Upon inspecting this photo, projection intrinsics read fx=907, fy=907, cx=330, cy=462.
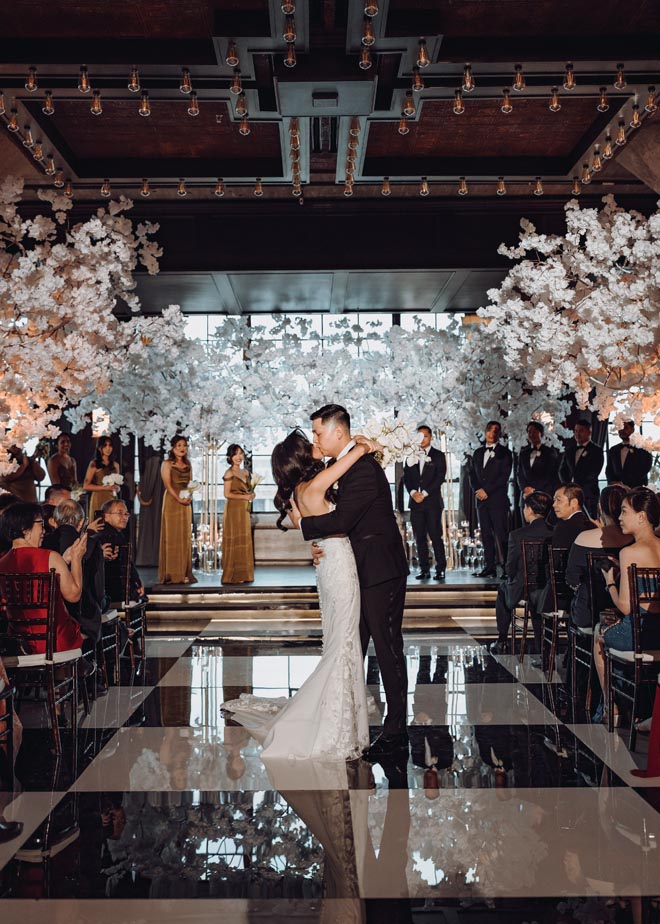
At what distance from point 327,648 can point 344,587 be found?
0.33 meters

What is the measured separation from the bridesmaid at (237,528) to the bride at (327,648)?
6589 millimetres

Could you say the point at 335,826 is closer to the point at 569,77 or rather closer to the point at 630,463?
the point at 569,77

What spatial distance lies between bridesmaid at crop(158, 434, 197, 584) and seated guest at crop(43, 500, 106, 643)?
477cm

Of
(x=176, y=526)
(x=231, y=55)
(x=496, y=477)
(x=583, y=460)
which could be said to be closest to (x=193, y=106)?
(x=231, y=55)

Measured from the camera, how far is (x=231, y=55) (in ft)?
20.2

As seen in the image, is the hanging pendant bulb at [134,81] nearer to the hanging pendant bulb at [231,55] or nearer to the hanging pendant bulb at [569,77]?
the hanging pendant bulb at [231,55]

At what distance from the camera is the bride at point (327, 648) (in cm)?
464

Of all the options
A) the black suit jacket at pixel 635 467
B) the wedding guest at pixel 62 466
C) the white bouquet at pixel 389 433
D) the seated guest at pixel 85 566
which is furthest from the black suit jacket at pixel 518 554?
the wedding guest at pixel 62 466

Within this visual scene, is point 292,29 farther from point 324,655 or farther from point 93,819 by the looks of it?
point 93,819

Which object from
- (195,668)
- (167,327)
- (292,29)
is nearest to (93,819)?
(195,668)

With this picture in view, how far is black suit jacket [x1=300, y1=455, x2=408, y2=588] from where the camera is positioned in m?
4.66

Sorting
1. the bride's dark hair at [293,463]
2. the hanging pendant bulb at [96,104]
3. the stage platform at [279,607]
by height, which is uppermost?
the hanging pendant bulb at [96,104]

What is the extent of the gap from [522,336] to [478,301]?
14.5 feet

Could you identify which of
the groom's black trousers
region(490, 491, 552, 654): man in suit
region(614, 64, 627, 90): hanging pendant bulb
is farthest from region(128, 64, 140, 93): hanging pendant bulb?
region(490, 491, 552, 654): man in suit
